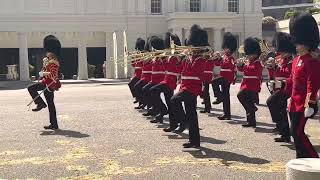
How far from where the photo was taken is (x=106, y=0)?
39.6m

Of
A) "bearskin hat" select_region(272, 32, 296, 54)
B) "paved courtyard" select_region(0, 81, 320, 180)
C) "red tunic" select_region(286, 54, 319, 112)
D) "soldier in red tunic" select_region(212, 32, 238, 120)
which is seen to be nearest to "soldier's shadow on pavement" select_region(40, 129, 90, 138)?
"paved courtyard" select_region(0, 81, 320, 180)

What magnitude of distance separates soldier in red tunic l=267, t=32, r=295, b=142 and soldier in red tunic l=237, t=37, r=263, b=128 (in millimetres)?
1116

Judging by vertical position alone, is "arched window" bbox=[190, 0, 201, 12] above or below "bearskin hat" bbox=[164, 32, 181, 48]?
above

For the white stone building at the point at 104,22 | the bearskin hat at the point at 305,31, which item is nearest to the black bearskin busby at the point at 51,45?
the bearskin hat at the point at 305,31

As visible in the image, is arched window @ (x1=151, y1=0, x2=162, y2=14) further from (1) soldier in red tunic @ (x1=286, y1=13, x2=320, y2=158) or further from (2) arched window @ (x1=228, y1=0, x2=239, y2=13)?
(1) soldier in red tunic @ (x1=286, y1=13, x2=320, y2=158)

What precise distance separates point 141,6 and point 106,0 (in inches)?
103

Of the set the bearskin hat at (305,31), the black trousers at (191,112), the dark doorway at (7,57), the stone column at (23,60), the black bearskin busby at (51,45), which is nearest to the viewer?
the bearskin hat at (305,31)

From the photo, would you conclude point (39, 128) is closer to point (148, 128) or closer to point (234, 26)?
point (148, 128)

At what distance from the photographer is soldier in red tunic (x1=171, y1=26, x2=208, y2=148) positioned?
29.0 feet

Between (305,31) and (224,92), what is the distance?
5544mm

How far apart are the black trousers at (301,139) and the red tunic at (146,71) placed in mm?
6435

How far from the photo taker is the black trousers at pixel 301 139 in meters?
6.91

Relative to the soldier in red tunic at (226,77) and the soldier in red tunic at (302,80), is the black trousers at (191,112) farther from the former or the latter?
the soldier in red tunic at (226,77)

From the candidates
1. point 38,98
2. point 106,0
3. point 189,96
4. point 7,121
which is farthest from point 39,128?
point 106,0
